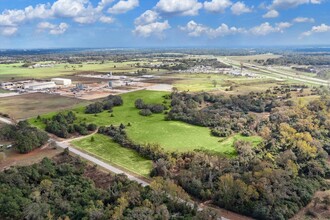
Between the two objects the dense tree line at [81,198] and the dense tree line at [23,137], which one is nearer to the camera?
the dense tree line at [81,198]

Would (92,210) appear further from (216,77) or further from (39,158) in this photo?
(216,77)

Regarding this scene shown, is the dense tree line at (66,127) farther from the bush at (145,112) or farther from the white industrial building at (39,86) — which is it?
the white industrial building at (39,86)

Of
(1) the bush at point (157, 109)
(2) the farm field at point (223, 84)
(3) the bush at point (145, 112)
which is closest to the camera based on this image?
(3) the bush at point (145, 112)

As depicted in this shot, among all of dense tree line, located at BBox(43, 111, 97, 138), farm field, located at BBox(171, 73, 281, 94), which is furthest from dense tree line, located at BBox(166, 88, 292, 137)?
dense tree line, located at BBox(43, 111, 97, 138)

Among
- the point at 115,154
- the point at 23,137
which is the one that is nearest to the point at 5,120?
the point at 23,137

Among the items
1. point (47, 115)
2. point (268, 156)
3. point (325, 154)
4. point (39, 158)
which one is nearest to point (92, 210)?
point (39, 158)

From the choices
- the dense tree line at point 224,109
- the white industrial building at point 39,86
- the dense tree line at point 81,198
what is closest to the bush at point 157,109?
the dense tree line at point 224,109
